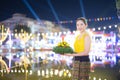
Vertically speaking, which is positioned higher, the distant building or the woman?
the distant building

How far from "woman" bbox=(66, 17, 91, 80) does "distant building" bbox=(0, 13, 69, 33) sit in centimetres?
331

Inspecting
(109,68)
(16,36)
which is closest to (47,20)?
(16,36)

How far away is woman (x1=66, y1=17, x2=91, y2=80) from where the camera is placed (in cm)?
427

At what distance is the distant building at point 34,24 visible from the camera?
7.71 metres

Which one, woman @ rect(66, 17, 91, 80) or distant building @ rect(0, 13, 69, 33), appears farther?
distant building @ rect(0, 13, 69, 33)

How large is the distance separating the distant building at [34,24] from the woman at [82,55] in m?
3.31

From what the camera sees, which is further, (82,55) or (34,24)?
(34,24)

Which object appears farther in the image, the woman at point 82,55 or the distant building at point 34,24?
the distant building at point 34,24

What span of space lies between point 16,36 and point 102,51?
2.34 m

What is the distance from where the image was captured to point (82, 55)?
14.1ft

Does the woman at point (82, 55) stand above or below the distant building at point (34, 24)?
below

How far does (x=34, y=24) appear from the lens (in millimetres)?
7770

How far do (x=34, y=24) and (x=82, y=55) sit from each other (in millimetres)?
3673

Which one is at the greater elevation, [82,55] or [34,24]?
[34,24]
